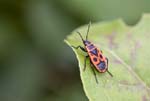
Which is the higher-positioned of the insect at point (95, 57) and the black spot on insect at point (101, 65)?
the insect at point (95, 57)

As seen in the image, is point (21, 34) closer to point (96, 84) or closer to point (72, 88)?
point (72, 88)

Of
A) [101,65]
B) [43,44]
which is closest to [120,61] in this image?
[101,65]

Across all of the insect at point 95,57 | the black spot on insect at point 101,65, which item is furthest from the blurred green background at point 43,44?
the black spot on insect at point 101,65

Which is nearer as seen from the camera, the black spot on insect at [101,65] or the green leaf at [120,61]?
the green leaf at [120,61]

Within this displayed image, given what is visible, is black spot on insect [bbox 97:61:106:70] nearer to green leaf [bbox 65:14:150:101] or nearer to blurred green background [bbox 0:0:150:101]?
green leaf [bbox 65:14:150:101]

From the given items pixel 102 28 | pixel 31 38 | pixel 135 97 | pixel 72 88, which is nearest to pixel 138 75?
pixel 135 97

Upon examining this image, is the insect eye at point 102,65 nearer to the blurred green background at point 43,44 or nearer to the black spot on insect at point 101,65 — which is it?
the black spot on insect at point 101,65

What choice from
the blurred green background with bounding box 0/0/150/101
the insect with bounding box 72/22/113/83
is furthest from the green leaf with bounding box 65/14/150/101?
the blurred green background with bounding box 0/0/150/101
